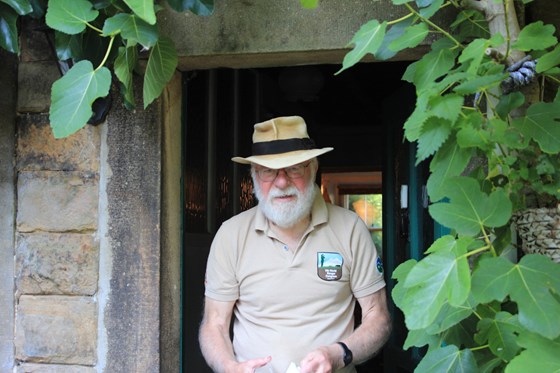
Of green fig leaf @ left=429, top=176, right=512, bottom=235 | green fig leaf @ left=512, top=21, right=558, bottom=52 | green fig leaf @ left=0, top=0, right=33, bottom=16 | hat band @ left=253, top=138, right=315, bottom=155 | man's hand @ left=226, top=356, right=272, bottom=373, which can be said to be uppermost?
green fig leaf @ left=0, top=0, right=33, bottom=16

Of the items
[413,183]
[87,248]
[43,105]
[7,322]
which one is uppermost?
[43,105]

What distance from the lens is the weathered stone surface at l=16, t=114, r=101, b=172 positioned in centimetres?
253

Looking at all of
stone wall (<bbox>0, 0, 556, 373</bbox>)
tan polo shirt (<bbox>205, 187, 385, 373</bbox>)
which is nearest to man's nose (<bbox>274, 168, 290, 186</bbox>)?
tan polo shirt (<bbox>205, 187, 385, 373</bbox>)

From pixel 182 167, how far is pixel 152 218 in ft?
0.95

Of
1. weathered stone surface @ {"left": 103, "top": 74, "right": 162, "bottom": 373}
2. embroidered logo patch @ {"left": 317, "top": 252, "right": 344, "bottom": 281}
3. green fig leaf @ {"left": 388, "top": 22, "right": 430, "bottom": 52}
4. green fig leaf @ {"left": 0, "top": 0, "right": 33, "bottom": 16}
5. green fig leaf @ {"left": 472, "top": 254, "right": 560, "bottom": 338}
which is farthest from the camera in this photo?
weathered stone surface @ {"left": 103, "top": 74, "right": 162, "bottom": 373}

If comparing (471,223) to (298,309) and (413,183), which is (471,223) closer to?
(298,309)

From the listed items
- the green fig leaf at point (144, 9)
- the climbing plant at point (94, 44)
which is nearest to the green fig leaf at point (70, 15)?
the climbing plant at point (94, 44)

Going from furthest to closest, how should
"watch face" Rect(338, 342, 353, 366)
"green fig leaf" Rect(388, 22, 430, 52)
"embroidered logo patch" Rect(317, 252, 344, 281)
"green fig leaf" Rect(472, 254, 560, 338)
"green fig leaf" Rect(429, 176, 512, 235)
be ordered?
1. "embroidered logo patch" Rect(317, 252, 344, 281)
2. "watch face" Rect(338, 342, 353, 366)
3. "green fig leaf" Rect(388, 22, 430, 52)
4. "green fig leaf" Rect(429, 176, 512, 235)
5. "green fig leaf" Rect(472, 254, 560, 338)

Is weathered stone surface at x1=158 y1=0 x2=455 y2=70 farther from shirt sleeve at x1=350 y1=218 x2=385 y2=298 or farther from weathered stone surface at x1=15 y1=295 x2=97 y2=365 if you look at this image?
weathered stone surface at x1=15 y1=295 x2=97 y2=365

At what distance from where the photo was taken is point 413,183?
3.15 metres

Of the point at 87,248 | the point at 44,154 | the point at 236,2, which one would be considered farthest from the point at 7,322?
the point at 236,2

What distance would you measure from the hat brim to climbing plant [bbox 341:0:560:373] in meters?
0.75

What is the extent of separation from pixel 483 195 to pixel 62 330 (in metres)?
1.77

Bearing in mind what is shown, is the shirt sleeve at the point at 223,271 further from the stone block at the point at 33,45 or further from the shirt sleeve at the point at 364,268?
the stone block at the point at 33,45
